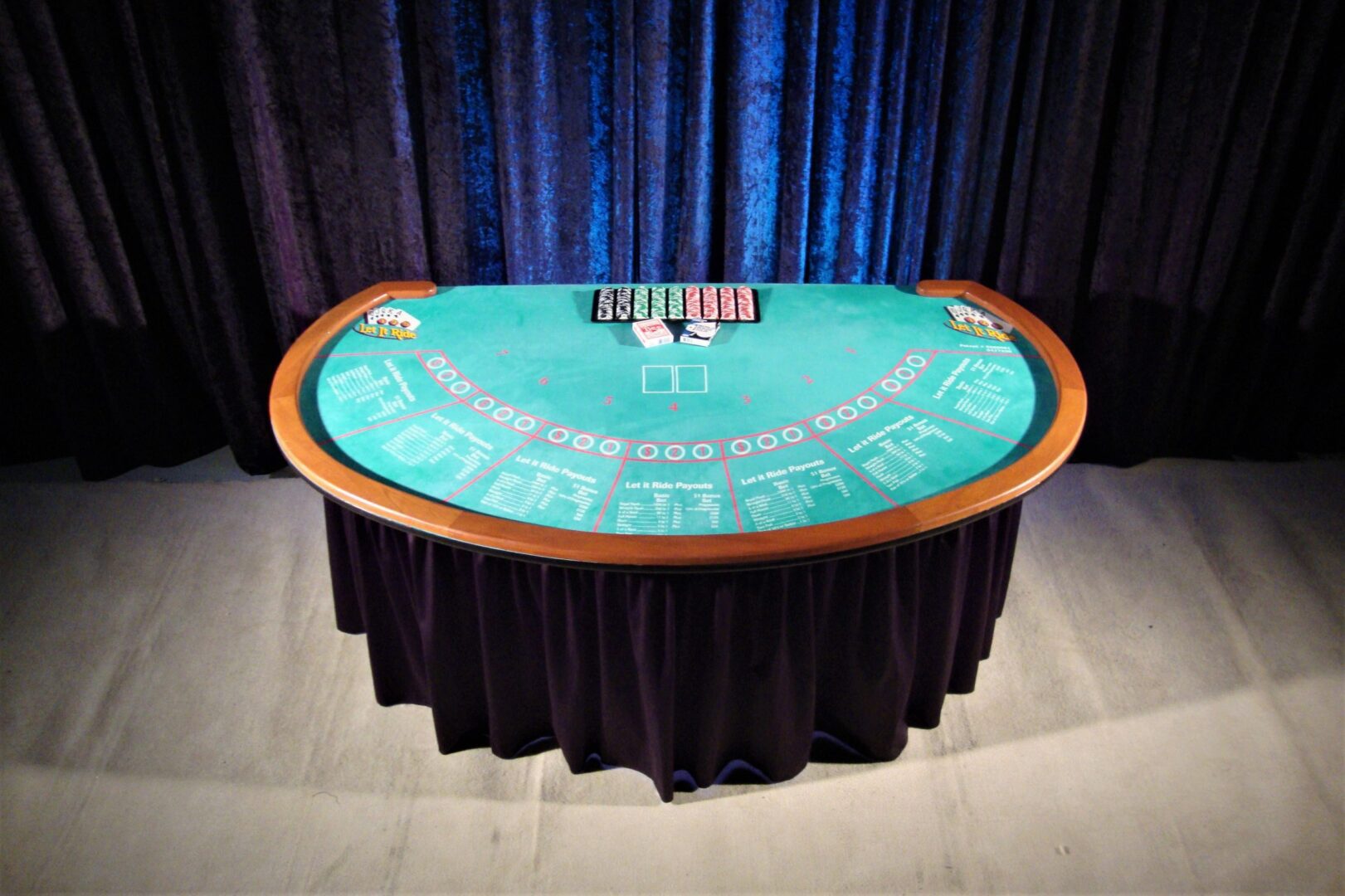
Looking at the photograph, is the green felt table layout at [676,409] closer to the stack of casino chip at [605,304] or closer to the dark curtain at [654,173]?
the stack of casino chip at [605,304]

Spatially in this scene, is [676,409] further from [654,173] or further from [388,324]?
[654,173]

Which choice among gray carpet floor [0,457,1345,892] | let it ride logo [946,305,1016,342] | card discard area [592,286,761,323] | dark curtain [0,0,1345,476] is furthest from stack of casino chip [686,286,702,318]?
gray carpet floor [0,457,1345,892]

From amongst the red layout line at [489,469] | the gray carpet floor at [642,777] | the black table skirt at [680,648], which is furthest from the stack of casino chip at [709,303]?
the gray carpet floor at [642,777]

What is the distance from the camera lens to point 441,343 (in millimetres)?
2203

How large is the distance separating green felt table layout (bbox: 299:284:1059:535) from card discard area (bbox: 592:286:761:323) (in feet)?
0.10

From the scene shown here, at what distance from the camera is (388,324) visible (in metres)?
2.26

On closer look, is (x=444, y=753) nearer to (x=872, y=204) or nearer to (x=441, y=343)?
(x=441, y=343)

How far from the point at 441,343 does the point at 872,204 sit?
1334 millimetres

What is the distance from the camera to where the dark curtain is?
2514 mm

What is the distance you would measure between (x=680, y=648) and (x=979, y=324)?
1.05m

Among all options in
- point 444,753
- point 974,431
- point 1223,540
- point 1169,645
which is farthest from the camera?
point 1223,540

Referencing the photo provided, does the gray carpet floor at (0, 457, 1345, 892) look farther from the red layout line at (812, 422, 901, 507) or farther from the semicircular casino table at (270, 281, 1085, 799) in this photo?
the red layout line at (812, 422, 901, 507)

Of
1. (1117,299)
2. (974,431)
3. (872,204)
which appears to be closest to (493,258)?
(872,204)

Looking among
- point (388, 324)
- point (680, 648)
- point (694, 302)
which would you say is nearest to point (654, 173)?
A: point (694, 302)
